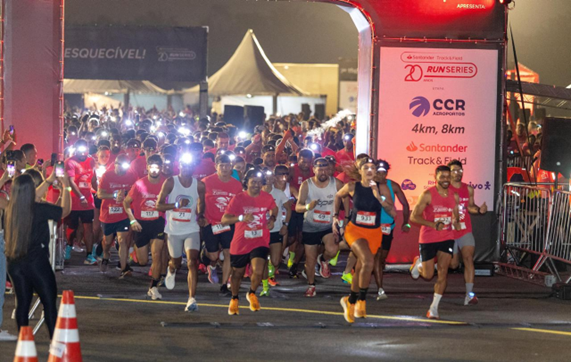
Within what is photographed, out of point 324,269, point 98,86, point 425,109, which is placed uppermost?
point 98,86

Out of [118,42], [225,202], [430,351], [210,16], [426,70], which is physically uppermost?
[210,16]

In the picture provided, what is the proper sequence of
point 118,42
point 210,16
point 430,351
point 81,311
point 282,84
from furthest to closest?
point 210,16, point 282,84, point 118,42, point 81,311, point 430,351

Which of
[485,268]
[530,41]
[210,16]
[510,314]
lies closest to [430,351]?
[510,314]

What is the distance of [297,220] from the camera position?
15195mm

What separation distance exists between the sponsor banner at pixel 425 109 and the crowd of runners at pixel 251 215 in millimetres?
1045

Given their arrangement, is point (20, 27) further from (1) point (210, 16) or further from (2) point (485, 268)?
(1) point (210, 16)

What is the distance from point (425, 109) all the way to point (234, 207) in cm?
477

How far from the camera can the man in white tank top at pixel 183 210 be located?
11.9 metres

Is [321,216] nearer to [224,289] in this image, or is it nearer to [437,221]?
[224,289]

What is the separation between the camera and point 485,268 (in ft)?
50.1

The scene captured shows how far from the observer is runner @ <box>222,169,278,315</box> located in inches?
448

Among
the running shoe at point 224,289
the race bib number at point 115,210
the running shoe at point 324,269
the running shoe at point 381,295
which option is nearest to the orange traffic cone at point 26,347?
the running shoe at point 224,289

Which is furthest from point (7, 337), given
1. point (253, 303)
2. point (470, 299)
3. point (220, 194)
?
point (470, 299)

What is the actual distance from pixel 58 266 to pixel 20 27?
350cm
